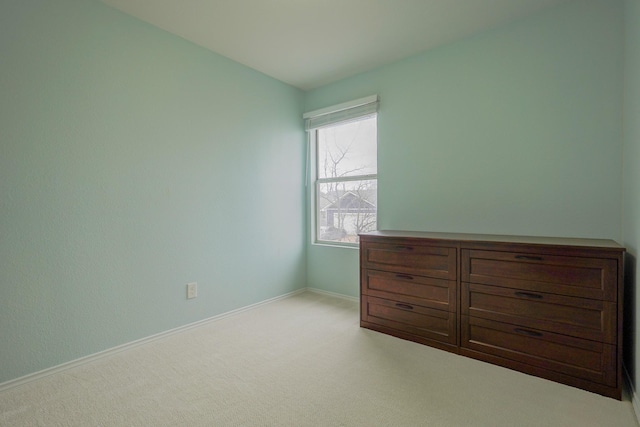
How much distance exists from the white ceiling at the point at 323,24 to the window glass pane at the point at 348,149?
685 millimetres

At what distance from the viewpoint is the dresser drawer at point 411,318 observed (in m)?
2.28

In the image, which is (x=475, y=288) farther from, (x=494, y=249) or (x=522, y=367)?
(x=522, y=367)

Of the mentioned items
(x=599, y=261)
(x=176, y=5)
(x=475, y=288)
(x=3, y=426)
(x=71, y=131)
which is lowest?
(x=3, y=426)

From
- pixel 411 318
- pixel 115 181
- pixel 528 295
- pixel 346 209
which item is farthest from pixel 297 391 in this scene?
pixel 346 209

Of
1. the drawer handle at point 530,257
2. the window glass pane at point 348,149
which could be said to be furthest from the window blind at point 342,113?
the drawer handle at point 530,257

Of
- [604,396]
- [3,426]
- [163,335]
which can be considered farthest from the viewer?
[163,335]

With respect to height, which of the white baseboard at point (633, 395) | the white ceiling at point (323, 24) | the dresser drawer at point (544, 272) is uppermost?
the white ceiling at point (323, 24)

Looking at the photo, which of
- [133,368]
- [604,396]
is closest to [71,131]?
[133,368]

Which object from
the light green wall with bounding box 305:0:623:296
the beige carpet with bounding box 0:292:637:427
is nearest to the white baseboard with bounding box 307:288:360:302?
the light green wall with bounding box 305:0:623:296

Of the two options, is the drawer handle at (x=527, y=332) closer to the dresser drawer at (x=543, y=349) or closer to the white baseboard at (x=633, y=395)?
the dresser drawer at (x=543, y=349)

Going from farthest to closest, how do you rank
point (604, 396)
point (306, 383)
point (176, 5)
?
point (176, 5)
point (306, 383)
point (604, 396)

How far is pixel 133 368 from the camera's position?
6.75ft

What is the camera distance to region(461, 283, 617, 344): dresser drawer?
175 centimetres

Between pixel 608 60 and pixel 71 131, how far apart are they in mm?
3622
